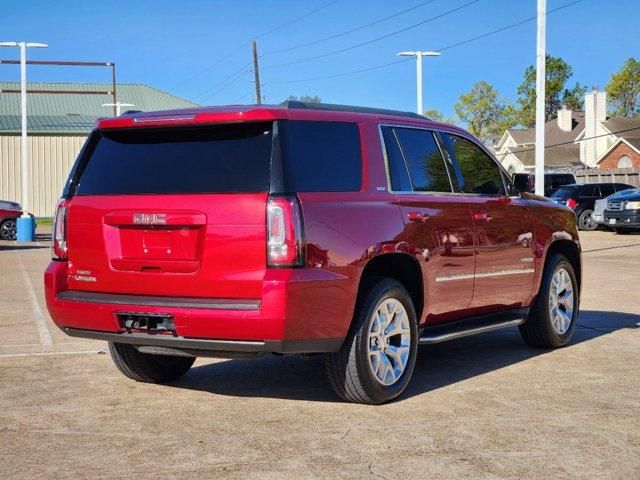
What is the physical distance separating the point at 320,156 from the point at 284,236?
2.25 feet

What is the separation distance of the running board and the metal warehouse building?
172 ft

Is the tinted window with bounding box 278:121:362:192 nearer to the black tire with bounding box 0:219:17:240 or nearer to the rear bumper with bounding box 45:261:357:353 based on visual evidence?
the rear bumper with bounding box 45:261:357:353

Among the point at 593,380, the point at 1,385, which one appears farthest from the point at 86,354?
the point at 593,380

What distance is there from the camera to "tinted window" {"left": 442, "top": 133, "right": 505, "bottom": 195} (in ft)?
25.3

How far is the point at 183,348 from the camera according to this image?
6156 mm

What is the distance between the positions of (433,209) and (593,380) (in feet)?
5.57

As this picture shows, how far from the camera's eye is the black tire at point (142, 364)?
7.16 m

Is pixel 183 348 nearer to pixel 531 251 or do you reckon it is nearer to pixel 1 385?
pixel 1 385

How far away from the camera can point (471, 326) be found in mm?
7441

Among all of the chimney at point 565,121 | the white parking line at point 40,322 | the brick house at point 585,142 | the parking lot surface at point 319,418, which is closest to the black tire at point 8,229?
the white parking line at point 40,322

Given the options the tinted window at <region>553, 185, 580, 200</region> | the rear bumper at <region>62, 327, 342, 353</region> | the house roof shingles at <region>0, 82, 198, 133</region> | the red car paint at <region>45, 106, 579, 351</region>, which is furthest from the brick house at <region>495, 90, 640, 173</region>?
the rear bumper at <region>62, 327, 342, 353</region>

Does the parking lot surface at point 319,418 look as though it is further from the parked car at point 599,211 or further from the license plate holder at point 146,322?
the parked car at point 599,211

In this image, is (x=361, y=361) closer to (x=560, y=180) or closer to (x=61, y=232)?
(x=61, y=232)

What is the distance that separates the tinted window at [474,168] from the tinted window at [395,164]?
0.83 meters
